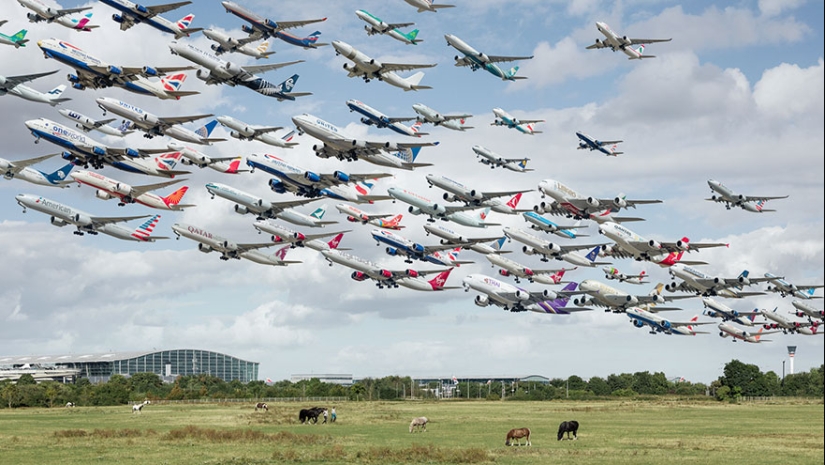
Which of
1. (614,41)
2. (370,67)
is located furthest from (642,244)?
(370,67)

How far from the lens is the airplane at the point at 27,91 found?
9067 centimetres

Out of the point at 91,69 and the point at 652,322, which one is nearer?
the point at 91,69

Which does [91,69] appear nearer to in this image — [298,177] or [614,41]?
[298,177]

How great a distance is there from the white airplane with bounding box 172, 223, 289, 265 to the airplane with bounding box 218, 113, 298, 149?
14262 mm

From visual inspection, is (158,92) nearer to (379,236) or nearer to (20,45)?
(20,45)

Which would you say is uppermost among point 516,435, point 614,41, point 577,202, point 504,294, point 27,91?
point 614,41

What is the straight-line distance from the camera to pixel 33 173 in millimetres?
107250

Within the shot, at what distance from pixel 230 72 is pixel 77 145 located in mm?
18844

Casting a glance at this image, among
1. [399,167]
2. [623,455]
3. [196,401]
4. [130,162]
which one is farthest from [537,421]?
[196,401]

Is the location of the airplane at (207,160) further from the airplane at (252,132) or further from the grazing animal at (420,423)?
the grazing animal at (420,423)

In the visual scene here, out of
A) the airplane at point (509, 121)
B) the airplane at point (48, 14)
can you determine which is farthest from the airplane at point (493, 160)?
the airplane at point (48, 14)

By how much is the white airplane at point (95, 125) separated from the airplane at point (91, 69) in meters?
15.9

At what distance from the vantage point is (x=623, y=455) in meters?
70.6

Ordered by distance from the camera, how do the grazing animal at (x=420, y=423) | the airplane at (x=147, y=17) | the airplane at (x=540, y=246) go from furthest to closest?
the airplane at (x=540, y=246) → the grazing animal at (x=420, y=423) → the airplane at (x=147, y=17)
